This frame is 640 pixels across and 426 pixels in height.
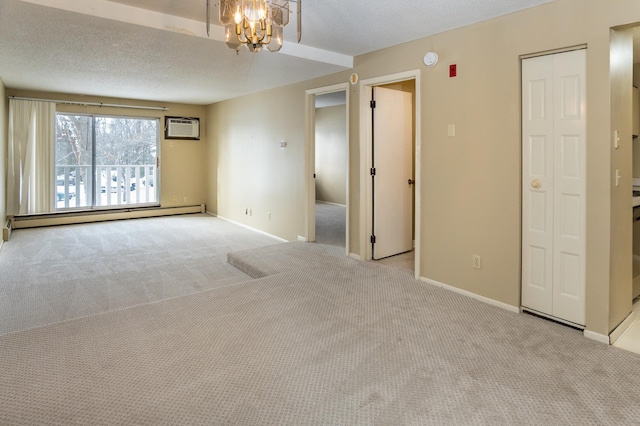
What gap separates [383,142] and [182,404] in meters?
3.36

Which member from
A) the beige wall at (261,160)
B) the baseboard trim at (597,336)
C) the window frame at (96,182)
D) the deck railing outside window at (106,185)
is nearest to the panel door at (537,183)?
the baseboard trim at (597,336)

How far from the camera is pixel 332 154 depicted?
10094mm

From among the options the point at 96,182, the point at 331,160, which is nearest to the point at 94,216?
the point at 96,182

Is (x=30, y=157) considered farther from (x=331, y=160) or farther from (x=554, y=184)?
(x=554, y=184)

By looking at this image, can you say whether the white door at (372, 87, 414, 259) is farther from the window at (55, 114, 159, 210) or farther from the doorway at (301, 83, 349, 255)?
the window at (55, 114, 159, 210)

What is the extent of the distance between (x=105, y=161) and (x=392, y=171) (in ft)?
19.0

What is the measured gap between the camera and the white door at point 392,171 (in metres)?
4.33

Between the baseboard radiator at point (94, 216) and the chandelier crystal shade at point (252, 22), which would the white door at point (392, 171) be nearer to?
the chandelier crystal shade at point (252, 22)

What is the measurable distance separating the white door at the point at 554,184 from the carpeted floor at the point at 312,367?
0.24 m

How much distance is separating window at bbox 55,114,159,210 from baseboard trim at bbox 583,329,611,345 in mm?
→ 7538

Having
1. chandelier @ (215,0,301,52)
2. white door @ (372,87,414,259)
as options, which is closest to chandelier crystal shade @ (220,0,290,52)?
chandelier @ (215,0,301,52)

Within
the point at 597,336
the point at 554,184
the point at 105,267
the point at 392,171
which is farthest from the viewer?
the point at 392,171

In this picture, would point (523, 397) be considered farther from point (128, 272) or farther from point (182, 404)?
point (128, 272)

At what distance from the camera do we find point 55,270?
13.7ft
